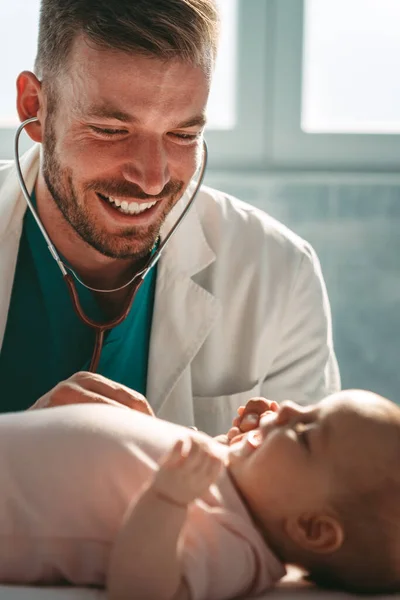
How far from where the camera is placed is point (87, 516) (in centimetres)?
102

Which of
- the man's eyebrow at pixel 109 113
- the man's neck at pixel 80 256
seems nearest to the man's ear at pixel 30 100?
the man's neck at pixel 80 256

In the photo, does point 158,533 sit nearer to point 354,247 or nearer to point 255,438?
point 255,438

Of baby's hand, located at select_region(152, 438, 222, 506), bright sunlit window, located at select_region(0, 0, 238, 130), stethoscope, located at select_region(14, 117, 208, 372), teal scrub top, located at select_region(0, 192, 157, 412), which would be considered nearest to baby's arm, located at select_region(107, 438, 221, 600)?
baby's hand, located at select_region(152, 438, 222, 506)

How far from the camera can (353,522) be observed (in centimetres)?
101

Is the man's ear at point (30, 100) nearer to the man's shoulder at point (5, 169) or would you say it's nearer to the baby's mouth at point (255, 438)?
the man's shoulder at point (5, 169)

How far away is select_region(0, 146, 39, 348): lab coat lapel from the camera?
1.76 m

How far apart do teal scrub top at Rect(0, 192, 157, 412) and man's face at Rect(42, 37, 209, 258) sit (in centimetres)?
11

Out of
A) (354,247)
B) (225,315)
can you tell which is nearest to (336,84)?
(354,247)

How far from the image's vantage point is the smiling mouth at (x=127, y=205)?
1720 millimetres

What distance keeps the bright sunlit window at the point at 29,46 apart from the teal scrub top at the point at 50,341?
3.51ft

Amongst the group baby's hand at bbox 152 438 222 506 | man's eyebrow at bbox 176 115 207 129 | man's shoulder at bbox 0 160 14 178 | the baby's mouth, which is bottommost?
the baby's mouth

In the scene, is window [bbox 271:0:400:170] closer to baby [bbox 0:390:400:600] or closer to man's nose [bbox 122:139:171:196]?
man's nose [bbox 122:139:171:196]

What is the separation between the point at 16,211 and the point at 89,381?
0.67 metres

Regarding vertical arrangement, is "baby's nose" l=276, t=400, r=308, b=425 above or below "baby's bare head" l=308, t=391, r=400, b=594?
above
